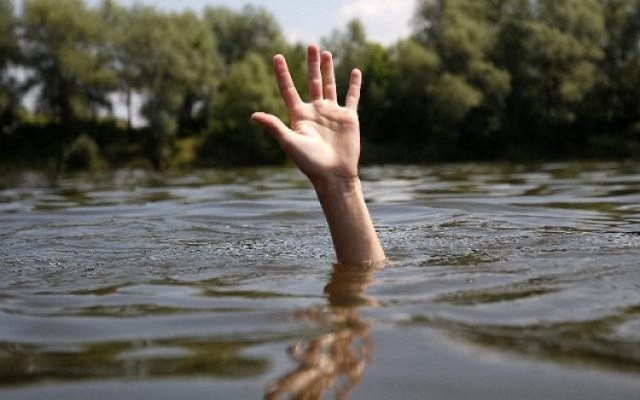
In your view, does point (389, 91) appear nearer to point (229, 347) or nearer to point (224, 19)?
point (224, 19)

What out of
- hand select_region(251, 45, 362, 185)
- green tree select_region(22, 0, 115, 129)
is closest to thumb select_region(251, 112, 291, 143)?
hand select_region(251, 45, 362, 185)

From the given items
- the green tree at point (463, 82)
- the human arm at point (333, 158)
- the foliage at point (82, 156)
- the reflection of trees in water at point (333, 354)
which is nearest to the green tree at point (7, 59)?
the foliage at point (82, 156)

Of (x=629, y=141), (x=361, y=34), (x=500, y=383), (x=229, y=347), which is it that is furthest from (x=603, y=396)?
(x=361, y=34)

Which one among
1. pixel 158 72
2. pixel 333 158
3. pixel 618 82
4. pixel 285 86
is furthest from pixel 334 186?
pixel 618 82

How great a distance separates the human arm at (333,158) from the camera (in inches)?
116

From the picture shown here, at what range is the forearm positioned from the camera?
A: 9.80ft

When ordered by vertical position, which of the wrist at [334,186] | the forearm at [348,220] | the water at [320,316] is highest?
the wrist at [334,186]

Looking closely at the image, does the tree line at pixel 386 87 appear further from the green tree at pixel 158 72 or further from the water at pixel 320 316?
the water at pixel 320 316

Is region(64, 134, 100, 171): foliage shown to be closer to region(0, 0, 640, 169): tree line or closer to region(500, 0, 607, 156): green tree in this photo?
region(0, 0, 640, 169): tree line

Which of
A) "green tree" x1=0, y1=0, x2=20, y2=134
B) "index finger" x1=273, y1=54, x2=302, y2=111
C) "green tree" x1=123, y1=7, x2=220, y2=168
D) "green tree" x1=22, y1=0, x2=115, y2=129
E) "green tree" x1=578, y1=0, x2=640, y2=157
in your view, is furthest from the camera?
"green tree" x1=123, y1=7, x2=220, y2=168

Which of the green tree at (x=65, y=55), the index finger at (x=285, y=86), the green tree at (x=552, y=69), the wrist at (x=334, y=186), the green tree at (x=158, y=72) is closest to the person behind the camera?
the wrist at (x=334, y=186)

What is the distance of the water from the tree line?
95.7ft

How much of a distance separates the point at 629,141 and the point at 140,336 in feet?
108

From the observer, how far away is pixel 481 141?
35.7 m
